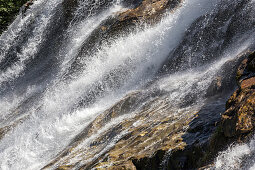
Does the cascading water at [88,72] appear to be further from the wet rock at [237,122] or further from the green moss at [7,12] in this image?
the green moss at [7,12]

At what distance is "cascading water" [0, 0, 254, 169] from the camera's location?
8125 mm

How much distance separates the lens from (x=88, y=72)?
12625 mm

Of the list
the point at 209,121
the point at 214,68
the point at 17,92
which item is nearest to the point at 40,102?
the point at 17,92

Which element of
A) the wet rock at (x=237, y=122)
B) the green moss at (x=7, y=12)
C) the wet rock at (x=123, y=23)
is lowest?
the wet rock at (x=237, y=122)

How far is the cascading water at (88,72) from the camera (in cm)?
812

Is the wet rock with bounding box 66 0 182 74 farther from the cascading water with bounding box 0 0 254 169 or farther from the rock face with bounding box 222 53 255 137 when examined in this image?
the rock face with bounding box 222 53 255 137

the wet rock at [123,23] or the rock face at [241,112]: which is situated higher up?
the wet rock at [123,23]

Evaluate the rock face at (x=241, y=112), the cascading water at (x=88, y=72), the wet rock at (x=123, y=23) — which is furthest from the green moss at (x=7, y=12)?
the rock face at (x=241, y=112)

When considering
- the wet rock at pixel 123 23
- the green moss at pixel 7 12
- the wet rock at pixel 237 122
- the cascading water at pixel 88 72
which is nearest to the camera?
the wet rock at pixel 237 122

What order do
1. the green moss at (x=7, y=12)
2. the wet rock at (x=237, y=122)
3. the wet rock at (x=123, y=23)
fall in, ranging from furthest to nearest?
the green moss at (x=7, y=12) < the wet rock at (x=123, y=23) < the wet rock at (x=237, y=122)

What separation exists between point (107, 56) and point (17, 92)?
4638 millimetres

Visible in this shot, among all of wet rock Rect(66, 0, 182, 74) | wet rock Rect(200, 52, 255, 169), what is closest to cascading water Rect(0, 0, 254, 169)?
wet rock Rect(66, 0, 182, 74)

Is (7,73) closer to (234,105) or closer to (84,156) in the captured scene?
(84,156)

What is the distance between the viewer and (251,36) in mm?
8523
